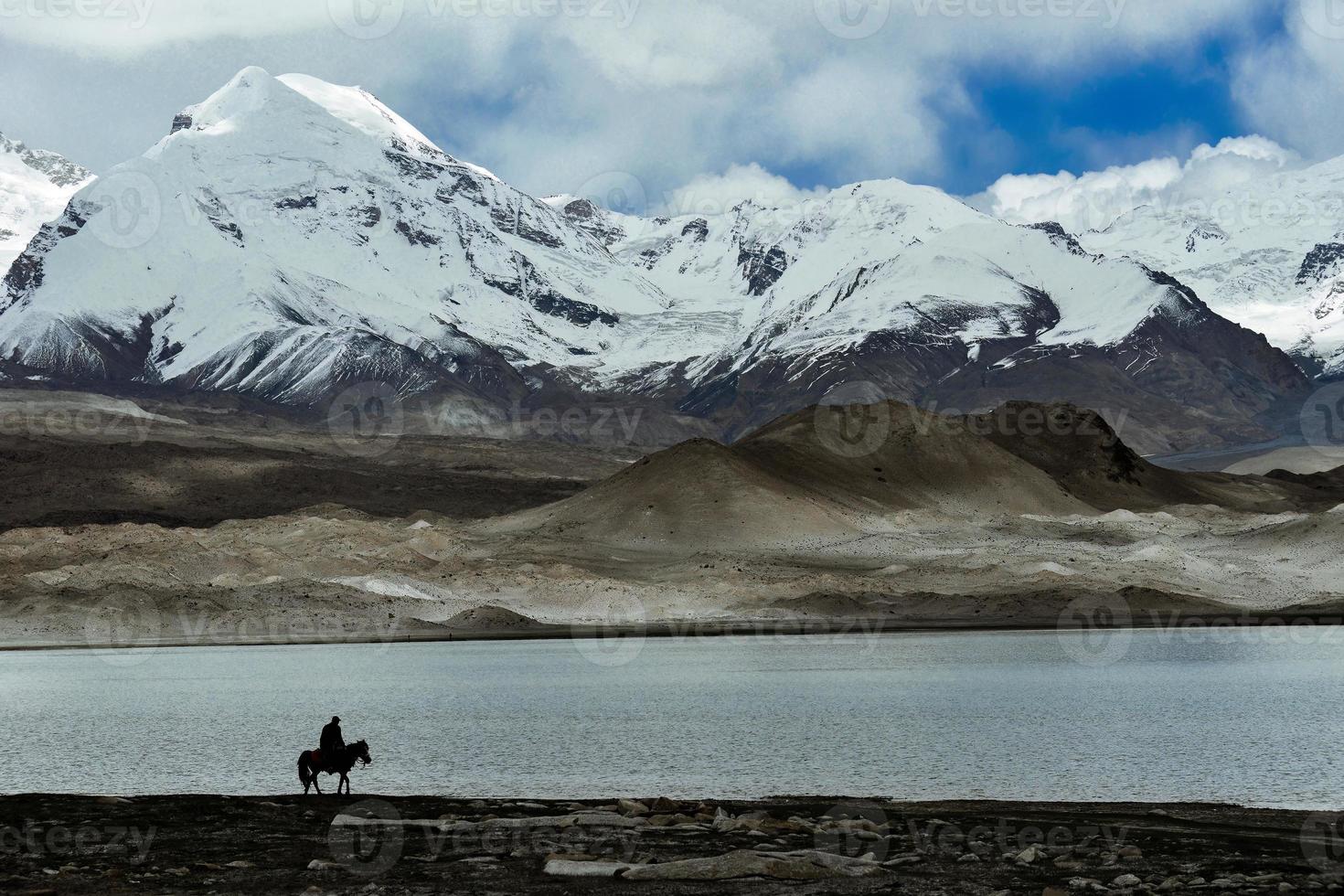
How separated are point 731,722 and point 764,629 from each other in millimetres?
63434

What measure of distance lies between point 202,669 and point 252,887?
64.0 m

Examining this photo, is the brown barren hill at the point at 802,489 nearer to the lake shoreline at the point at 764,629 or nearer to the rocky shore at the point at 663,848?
the lake shoreline at the point at 764,629

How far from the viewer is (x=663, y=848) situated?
25.9 m

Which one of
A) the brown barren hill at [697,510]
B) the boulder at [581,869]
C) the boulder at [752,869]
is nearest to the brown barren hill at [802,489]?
the brown barren hill at [697,510]

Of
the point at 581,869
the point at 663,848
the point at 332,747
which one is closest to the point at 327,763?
the point at 332,747

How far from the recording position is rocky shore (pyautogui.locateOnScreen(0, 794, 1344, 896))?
23.0 m

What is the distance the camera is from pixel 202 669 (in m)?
84.5

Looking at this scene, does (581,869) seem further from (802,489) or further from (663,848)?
(802,489)

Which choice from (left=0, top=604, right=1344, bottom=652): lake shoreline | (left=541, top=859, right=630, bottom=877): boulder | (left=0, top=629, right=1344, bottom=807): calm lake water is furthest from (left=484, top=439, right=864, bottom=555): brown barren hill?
(left=541, top=859, right=630, bottom=877): boulder

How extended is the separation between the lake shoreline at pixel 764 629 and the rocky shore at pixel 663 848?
7683 cm

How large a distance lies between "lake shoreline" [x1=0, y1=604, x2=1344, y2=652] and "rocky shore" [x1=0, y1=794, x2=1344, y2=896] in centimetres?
7683

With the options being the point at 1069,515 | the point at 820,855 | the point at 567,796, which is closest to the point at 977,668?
the point at 567,796

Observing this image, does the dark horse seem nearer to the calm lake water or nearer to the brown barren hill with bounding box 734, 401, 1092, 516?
the calm lake water

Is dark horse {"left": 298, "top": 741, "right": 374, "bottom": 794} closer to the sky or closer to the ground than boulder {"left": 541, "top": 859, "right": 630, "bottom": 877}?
closer to the sky
